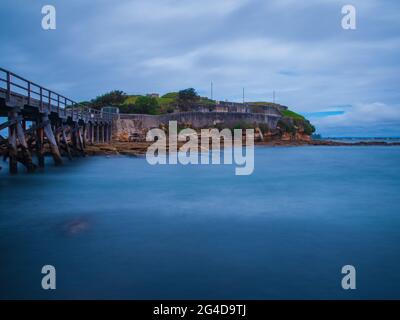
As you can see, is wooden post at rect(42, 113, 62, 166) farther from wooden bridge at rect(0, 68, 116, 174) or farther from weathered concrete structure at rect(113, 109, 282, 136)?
weathered concrete structure at rect(113, 109, 282, 136)

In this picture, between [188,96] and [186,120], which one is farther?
[188,96]

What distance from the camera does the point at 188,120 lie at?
43562 mm

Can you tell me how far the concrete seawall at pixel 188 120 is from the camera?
3975cm

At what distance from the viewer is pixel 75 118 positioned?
20.1 meters

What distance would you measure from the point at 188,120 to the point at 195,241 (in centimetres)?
3827

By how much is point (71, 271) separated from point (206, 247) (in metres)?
1.88

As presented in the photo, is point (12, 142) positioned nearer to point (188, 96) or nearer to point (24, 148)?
point (24, 148)

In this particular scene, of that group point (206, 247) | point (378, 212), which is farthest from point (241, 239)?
point (378, 212)

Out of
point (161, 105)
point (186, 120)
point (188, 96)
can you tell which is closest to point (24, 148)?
point (186, 120)

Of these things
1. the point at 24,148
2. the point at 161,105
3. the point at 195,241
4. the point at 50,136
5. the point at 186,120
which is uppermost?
the point at 161,105

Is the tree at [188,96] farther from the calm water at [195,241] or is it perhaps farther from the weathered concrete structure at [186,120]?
the calm water at [195,241]

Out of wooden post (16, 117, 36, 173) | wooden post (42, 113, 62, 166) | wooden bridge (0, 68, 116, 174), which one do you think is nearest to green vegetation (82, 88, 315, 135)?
wooden bridge (0, 68, 116, 174)

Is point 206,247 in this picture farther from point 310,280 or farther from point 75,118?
point 75,118

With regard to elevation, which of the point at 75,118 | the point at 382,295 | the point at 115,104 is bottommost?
the point at 382,295
